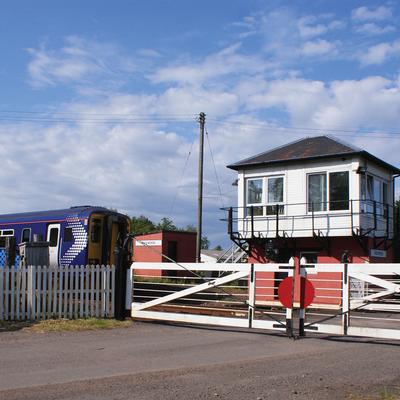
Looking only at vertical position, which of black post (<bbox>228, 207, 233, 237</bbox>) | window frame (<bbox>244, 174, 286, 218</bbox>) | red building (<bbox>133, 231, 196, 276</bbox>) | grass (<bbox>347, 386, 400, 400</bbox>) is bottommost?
grass (<bbox>347, 386, 400, 400</bbox>)

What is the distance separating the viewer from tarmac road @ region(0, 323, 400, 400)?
23.6 ft

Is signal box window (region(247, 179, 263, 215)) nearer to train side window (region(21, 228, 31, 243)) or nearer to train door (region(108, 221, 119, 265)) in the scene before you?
train door (region(108, 221, 119, 265))

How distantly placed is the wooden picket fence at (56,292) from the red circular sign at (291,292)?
5.13 meters

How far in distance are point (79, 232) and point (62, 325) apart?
323 inches

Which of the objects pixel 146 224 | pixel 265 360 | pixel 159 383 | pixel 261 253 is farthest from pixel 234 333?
pixel 146 224

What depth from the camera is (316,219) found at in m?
23.7

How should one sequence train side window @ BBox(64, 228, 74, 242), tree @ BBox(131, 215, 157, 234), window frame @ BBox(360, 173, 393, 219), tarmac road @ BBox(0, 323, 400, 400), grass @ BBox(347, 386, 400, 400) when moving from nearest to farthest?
grass @ BBox(347, 386, 400, 400) < tarmac road @ BBox(0, 323, 400, 400) < train side window @ BBox(64, 228, 74, 242) < window frame @ BBox(360, 173, 393, 219) < tree @ BBox(131, 215, 157, 234)

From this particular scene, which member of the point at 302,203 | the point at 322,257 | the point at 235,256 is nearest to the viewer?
the point at 322,257

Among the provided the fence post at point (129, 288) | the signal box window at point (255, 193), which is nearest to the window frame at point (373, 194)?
the signal box window at point (255, 193)

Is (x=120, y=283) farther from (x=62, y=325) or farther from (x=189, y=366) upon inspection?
(x=189, y=366)

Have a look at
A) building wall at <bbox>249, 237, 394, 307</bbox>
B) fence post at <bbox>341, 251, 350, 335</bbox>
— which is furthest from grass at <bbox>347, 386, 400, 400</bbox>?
building wall at <bbox>249, 237, 394, 307</bbox>

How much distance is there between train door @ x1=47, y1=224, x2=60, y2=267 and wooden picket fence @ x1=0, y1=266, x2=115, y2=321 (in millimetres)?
6951

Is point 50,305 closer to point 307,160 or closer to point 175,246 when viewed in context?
point 307,160

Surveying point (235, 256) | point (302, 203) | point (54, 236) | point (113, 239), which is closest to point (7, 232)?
point (54, 236)
